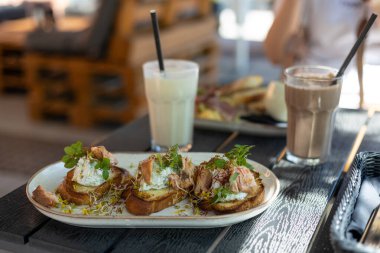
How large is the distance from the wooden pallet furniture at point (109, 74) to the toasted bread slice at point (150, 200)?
97.8 inches

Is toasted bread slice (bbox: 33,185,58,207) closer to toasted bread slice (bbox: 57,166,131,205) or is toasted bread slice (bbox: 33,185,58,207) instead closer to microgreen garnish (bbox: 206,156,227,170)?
toasted bread slice (bbox: 57,166,131,205)

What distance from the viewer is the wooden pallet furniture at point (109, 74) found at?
136 inches

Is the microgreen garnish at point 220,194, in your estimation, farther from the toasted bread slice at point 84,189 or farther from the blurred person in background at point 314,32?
the blurred person in background at point 314,32

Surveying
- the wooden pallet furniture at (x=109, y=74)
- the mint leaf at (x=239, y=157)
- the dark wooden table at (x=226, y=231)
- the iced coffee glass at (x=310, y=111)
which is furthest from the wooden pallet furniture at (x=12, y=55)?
the mint leaf at (x=239, y=157)

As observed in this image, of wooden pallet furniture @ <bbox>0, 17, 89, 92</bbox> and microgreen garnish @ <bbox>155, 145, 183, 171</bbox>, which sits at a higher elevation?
microgreen garnish @ <bbox>155, 145, 183, 171</bbox>

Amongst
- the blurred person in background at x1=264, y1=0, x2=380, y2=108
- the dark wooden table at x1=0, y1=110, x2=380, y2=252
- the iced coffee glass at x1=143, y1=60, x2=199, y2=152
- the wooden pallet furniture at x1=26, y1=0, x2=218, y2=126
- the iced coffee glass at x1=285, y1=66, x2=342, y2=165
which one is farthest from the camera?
the wooden pallet furniture at x1=26, y1=0, x2=218, y2=126

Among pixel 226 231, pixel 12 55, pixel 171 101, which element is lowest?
pixel 12 55

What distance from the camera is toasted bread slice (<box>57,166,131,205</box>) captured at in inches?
39.8

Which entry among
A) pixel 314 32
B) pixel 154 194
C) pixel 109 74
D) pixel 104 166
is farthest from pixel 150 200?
pixel 109 74

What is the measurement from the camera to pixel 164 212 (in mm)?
992

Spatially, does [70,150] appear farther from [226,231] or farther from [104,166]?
[226,231]

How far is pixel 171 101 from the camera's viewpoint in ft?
4.66

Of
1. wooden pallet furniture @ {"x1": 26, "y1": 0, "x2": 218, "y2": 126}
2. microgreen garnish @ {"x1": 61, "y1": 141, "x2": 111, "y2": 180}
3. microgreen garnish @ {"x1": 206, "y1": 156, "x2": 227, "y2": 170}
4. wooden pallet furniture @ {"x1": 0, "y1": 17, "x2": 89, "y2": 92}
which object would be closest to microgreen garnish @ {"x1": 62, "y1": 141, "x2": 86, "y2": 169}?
microgreen garnish @ {"x1": 61, "y1": 141, "x2": 111, "y2": 180}

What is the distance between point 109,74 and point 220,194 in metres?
2.75
